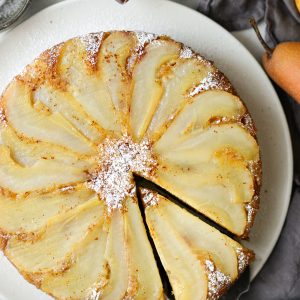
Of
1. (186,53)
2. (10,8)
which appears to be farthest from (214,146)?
(10,8)

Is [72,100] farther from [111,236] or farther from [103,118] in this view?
[111,236]

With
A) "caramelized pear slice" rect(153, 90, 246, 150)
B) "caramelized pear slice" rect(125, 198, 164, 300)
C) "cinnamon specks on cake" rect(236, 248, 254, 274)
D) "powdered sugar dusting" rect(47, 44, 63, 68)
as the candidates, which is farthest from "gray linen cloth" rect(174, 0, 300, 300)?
"powdered sugar dusting" rect(47, 44, 63, 68)

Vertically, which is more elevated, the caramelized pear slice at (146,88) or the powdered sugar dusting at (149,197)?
the caramelized pear slice at (146,88)

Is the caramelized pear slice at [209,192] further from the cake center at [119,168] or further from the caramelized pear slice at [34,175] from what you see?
the caramelized pear slice at [34,175]

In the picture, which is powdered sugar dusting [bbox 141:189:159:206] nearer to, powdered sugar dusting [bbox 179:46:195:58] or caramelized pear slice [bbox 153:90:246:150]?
caramelized pear slice [bbox 153:90:246:150]

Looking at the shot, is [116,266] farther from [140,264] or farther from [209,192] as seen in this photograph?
[209,192]

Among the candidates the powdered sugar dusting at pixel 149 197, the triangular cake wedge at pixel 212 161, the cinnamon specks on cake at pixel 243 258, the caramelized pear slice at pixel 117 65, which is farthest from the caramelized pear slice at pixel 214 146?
the cinnamon specks on cake at pixel 243 258
